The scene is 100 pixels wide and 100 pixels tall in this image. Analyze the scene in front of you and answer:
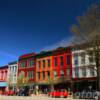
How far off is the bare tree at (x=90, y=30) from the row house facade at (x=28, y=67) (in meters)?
36.1

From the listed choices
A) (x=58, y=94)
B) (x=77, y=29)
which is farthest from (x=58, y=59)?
(x=77, y=29)

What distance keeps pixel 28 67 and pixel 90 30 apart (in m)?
42.2

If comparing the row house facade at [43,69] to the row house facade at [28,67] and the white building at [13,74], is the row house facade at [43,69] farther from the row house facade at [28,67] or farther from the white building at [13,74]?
the white building at [13,74]

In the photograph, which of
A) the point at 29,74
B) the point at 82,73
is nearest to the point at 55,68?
the point at 82,73

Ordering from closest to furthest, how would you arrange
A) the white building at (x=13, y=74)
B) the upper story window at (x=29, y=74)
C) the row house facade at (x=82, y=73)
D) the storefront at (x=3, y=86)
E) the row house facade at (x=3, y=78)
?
the row house facade at (x=82, y=73) < the upper story window at (x=29, y=74) < the white building at (x=13, y=74) < the storefront at (x=3, y=86) < the row house facade at (x=3, y=78)

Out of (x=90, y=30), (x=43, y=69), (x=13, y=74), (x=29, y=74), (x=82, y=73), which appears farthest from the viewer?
(x=13, y=74)

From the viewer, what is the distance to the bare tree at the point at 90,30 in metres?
34.4

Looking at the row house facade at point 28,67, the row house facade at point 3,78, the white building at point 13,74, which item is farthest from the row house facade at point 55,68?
the row house facade at point 3,78

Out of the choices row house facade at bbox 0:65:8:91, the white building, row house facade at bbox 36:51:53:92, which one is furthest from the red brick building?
row house facade at bbox 0:65:8:91

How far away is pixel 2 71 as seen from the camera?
9125 centimetres

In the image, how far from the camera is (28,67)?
2987 inches

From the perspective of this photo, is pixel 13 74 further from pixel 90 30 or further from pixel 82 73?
pixel 90 30

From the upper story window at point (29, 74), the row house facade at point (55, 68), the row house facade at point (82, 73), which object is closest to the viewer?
the row house facade at point (82, 73)

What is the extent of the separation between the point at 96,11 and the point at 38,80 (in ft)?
126
